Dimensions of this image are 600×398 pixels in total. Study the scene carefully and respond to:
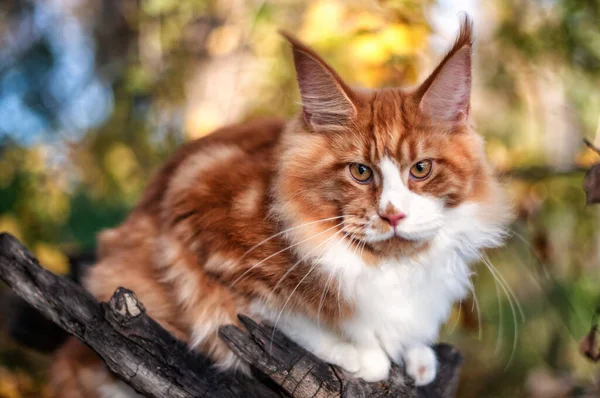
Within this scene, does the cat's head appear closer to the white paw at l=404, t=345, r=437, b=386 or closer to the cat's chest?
the cat's chest

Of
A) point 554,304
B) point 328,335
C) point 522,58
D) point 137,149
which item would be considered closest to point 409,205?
point 328,335

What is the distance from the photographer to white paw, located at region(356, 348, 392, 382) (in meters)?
1.44

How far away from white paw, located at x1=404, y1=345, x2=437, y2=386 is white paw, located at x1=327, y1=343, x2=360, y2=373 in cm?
19

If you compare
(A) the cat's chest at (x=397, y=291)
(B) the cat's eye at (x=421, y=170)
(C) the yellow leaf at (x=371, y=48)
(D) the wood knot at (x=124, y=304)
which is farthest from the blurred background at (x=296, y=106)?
(D) the wood knot at (x=124, y=304)

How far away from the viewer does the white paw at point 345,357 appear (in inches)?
56.6

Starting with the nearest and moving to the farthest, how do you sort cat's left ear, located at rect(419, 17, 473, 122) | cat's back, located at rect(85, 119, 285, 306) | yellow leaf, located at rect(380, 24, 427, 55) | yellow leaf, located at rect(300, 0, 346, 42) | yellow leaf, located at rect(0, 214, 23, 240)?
cat's left ear, located at rect(419, 17, 473, 122) → cat's back, located at rect(85, 119, 285, 306) → yellow leaf, located at rect(380, 24, 427, 55) → yellow leaf, located at rect(300, 0, 346, 42) → yellow leaf, located at rect(0, 214, 23, 240)

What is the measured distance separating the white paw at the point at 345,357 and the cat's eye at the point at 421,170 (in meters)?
0.48

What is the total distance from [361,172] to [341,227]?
0.14 meters

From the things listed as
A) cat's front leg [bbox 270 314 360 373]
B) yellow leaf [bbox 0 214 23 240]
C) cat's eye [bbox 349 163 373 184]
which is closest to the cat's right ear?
cat's eye [bbox 349 163 373 184]

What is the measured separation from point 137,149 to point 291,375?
9.29 ft

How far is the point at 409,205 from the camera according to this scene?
125 centimetres

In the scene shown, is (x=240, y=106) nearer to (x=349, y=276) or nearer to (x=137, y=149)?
(x=137, y=149)

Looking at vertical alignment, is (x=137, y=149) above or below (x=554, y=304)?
below

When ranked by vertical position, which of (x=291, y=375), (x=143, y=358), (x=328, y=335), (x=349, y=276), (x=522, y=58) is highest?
(x=522, y=58)
